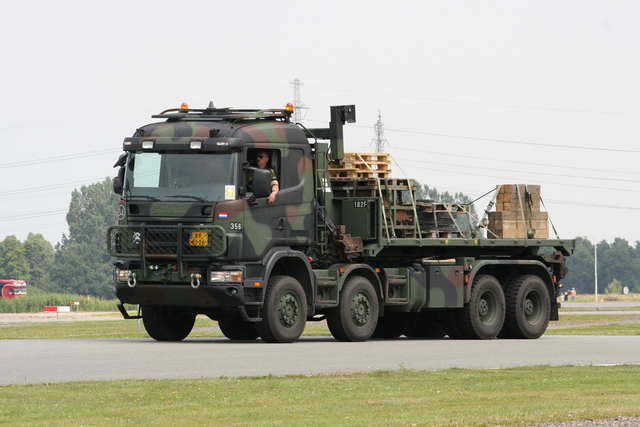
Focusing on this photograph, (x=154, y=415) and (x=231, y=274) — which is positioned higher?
(x=231, y=274)

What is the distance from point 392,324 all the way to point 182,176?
7.75 metres

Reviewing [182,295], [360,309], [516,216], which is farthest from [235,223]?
[516,216]

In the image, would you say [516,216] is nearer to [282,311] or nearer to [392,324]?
[392,324]

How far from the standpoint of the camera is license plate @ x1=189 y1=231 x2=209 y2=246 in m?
18.8

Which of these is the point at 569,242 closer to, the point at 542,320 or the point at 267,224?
the point at 542,320

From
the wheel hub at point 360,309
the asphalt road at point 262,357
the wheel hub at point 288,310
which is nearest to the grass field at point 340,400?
the asphalt road at point 262,357

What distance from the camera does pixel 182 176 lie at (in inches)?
752

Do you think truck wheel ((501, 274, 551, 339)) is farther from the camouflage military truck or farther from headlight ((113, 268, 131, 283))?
headlight ((113, 268, 131, 283))

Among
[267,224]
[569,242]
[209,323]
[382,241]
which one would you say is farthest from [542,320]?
[209,323]

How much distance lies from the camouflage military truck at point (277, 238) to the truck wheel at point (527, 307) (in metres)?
0.37

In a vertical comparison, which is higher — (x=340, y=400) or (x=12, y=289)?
(x=12, y=289)

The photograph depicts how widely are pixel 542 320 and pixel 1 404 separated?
52.3 ft

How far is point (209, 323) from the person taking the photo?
41.8 metres

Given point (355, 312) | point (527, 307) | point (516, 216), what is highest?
point (516, 216)
